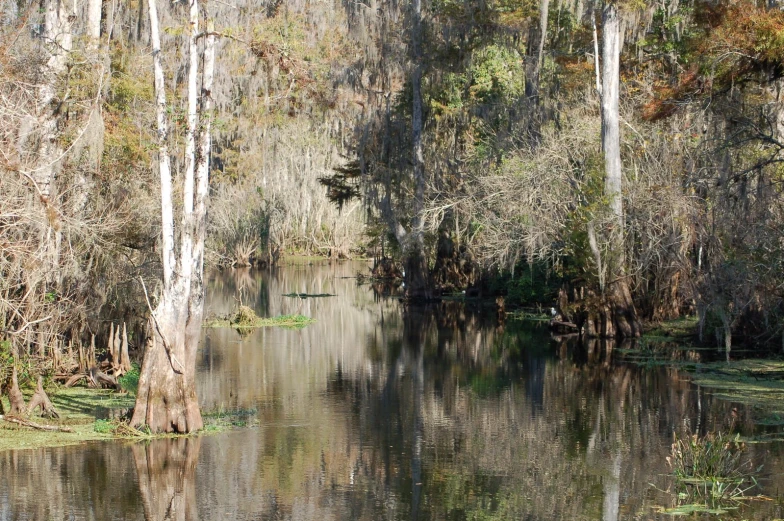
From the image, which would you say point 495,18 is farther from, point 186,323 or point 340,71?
point 186,323

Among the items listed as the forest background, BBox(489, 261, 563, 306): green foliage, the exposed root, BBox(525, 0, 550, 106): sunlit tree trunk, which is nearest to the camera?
the exposed root

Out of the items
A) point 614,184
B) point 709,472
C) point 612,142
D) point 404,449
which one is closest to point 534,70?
point 612,142

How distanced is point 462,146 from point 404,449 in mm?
23948

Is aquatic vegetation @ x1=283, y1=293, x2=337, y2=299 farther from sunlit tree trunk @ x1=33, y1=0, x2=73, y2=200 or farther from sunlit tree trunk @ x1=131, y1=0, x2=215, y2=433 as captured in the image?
sunlit tree trunk @ x1=131, y1=0, x2=215, y2=433

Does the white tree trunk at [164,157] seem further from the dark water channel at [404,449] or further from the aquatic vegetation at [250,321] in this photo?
the aquatic vegetation at [250,321]

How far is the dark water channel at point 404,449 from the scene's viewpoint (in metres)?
10.3

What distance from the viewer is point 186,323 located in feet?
42.8

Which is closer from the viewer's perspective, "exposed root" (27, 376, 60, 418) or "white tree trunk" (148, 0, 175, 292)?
"white tree trunk" (148, 0, 175, 292)

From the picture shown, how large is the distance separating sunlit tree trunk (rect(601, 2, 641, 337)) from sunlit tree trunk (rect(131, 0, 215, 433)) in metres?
12.7

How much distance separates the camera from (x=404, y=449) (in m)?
13.0

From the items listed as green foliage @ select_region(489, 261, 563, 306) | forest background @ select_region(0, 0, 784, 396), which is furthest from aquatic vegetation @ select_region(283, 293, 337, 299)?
green foliage @ select_region(489, 261, 563, 306)

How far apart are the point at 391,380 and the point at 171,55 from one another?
8905 millimetres

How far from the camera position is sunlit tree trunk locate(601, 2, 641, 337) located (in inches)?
936

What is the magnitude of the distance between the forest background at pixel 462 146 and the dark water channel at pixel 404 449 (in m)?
2.53
